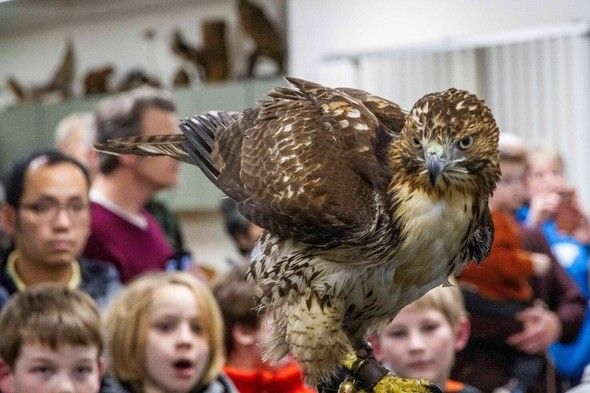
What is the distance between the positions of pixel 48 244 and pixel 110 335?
31 centimetres

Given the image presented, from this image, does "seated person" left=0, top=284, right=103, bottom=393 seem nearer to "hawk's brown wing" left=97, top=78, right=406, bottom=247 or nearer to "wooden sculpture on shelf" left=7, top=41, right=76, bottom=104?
"hawk's brown wing" left=97, top=78, right=406, bottom=247

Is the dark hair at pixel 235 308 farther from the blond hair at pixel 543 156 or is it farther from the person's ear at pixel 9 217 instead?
the blond hair at pixel 543 156

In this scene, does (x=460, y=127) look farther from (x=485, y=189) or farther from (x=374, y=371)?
(x=374, y=371)

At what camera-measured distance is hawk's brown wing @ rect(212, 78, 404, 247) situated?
1.35 m

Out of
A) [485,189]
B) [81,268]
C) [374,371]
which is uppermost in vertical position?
[485,189]

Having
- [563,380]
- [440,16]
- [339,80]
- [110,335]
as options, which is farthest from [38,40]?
[110,335]

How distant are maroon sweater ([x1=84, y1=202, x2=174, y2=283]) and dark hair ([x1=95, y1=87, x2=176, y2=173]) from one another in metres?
0.16

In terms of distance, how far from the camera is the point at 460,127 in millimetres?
1189

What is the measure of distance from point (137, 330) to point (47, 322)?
23 cm

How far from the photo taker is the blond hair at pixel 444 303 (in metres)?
2.55

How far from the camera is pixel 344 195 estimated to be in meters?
1.35

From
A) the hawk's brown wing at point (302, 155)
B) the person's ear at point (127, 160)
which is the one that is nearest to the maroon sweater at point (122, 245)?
the person's ear at point (127, 160)

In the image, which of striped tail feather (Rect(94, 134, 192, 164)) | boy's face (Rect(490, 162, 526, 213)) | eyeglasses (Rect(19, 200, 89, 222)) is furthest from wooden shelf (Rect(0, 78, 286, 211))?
striped tail feather (Rect(94, 134, 192, 164))

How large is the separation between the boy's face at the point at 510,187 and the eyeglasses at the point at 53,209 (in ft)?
4.45
